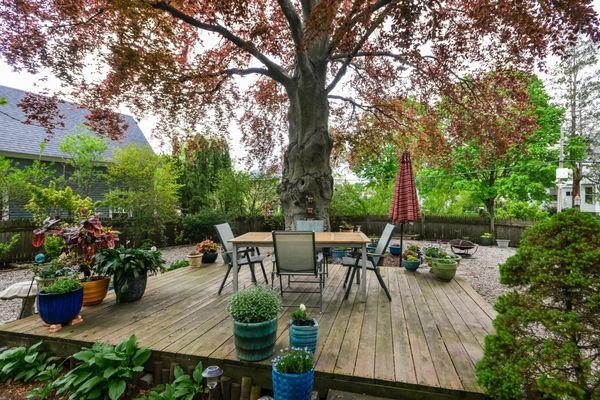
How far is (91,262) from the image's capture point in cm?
328

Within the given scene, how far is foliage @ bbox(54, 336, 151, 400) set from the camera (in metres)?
2.00

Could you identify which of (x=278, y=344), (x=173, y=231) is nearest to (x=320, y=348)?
(x=278, y=344)

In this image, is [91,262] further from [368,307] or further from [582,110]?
[582,110]

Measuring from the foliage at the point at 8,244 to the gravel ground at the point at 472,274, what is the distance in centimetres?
48

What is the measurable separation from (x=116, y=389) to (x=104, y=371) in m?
0.20

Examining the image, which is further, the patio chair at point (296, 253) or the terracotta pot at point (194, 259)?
the terracotta pot at point (194, 259)

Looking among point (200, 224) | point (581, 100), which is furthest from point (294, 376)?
point (581, 100)

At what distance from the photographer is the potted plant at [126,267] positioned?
317cm

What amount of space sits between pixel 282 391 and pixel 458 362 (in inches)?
54.7

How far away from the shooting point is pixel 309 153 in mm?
5836

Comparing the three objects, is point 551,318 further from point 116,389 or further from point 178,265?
point 178,265

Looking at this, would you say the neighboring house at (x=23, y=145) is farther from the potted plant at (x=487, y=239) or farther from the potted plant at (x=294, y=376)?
the potted plant at (x=487, y=239)

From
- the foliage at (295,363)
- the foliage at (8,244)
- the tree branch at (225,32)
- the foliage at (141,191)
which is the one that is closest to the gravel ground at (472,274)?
the foliage at (8,244)

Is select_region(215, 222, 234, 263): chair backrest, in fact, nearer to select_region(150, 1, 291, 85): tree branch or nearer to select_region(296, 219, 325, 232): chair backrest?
select_region(296, 219, 325, 232): chair backrest
